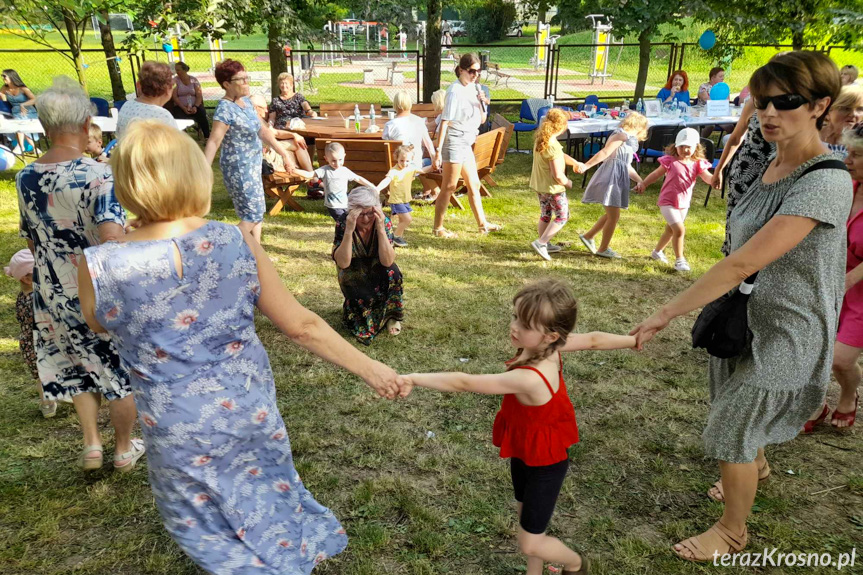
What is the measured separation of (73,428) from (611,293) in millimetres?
4533

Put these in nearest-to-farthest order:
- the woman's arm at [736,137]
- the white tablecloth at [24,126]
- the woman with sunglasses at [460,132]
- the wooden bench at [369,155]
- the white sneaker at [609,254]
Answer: the woman's arm at [736,137]
the white sneaker at [609,254]
the woman with sunglasses at [460,132]
the wooden bench at [369,155]
the white tablecloth at [24,126]

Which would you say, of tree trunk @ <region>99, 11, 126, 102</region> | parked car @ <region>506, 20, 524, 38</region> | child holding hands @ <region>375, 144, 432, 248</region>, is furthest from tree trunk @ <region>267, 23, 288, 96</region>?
parked car @ <region>506, 20, 524, 38</region>

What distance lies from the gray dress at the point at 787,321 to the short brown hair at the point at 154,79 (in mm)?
3568

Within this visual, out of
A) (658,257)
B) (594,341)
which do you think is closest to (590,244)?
(658,257)

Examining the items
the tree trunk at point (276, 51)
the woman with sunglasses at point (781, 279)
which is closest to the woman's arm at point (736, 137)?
the woman with sunglasses at point (781, 279)

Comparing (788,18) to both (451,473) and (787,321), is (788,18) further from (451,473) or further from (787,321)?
(451,473)

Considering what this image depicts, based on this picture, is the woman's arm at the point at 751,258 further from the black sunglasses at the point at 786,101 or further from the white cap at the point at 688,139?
the white cap at the point at 688,139

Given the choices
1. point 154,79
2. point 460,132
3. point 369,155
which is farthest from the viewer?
point 369,155

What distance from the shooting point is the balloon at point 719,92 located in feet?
36.1

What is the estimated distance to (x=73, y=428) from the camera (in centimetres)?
386

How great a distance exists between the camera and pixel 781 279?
7.78ft

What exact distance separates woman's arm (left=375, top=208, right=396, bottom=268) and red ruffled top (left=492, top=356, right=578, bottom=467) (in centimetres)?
268

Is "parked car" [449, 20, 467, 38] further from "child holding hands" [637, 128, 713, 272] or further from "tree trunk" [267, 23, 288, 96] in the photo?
"child holding hands" [637, 128, 713, 272]

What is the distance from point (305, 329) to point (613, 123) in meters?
8.89
